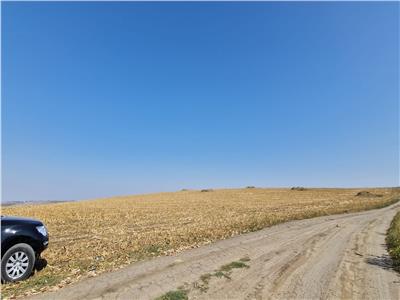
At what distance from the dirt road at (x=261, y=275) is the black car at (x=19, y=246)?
5.14 ft

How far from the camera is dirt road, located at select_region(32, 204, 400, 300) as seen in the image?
7.45 m

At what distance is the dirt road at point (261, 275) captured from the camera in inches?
293

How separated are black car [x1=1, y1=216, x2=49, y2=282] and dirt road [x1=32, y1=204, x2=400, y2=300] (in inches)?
61.7

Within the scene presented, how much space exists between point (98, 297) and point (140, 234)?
30.9 ft

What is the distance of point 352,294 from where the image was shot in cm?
750

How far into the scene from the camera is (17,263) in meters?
8.46

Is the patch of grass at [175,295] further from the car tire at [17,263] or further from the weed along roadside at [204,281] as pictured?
the car tire at [17,263]

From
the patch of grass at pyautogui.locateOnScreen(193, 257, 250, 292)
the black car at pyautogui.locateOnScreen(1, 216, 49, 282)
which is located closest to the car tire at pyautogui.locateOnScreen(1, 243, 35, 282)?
the black car at pyautogui.locateOnScreen(1, 216, 49, 282)

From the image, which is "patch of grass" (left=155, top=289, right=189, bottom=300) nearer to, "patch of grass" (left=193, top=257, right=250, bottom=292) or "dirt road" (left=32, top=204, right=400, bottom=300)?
"dirt road" (left=32, top=204, right=400, bottom=300)

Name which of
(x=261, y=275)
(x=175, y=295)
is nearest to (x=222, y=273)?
(x=261, y=275)

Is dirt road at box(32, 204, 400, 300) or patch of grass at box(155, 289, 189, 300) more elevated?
dirt road at box(32, 204, 400, 300)

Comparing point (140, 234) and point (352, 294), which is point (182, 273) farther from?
point (140, 234)

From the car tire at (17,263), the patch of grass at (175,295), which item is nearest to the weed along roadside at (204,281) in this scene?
the patch of grass at (175,295)

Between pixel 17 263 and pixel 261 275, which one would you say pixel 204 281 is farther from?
pixel 17 263
